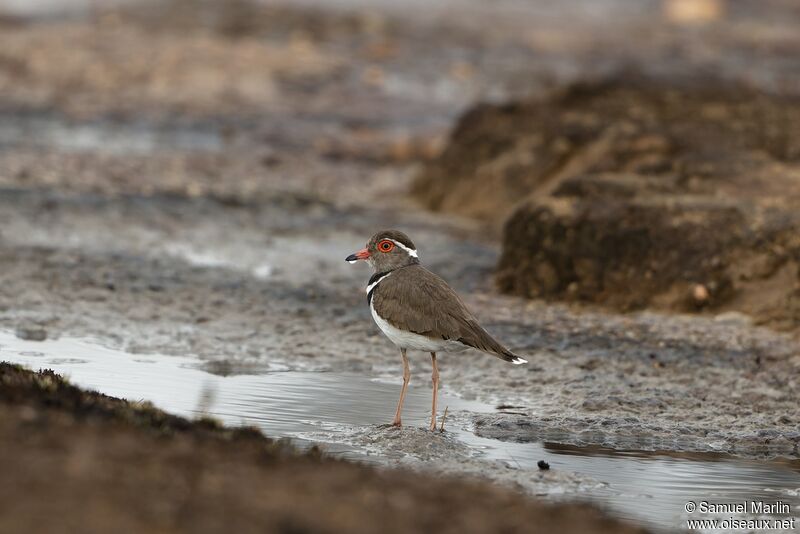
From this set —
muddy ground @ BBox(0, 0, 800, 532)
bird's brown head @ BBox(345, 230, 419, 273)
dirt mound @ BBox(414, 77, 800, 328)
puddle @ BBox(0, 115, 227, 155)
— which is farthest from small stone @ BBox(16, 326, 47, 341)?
puddle @ BBox(0, 115, 227, 155)

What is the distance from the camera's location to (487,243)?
15008 mm

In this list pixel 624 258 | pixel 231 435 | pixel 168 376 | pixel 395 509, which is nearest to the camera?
pixel 395 509

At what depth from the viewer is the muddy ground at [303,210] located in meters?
10.1

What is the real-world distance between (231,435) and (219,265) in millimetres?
6431

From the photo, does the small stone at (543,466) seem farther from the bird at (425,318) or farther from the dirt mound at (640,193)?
the dirt mound at (640,193)

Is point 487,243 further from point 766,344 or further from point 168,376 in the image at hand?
point 168,376

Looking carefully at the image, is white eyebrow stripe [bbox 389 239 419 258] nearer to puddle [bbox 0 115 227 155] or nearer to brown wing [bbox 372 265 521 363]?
brown wing [bbox 372 265 521 363]

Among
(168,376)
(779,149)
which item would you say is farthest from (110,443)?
(779,149)

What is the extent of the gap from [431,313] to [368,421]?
0.94 meters

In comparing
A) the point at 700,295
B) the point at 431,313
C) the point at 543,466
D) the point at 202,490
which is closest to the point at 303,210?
the point at 700,295

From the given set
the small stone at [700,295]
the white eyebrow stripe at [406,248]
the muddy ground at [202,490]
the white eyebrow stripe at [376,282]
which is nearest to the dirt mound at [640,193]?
the small stone at [700,295]

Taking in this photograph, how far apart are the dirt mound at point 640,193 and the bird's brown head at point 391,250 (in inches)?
130

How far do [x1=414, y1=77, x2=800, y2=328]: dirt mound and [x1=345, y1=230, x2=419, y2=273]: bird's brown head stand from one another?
10.8 ft

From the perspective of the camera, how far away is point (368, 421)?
9023 millimetres
